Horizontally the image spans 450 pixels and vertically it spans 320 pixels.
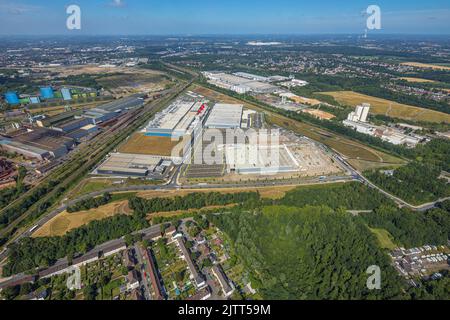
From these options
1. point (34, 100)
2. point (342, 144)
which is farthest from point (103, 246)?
point (34, 100)

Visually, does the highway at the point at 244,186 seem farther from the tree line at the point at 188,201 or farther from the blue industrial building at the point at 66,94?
the blue industrial building at the point at 66,94

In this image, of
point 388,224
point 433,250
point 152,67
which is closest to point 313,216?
point 388,224

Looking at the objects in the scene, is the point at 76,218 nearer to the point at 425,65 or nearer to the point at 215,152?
the point at 215,152

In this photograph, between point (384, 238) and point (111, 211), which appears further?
point (111, 211)

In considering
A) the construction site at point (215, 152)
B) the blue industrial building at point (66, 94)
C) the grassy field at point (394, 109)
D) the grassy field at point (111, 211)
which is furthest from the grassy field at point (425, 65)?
the blue industrial building at point (66, 94)

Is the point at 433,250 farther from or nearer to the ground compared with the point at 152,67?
nearer to the ground
